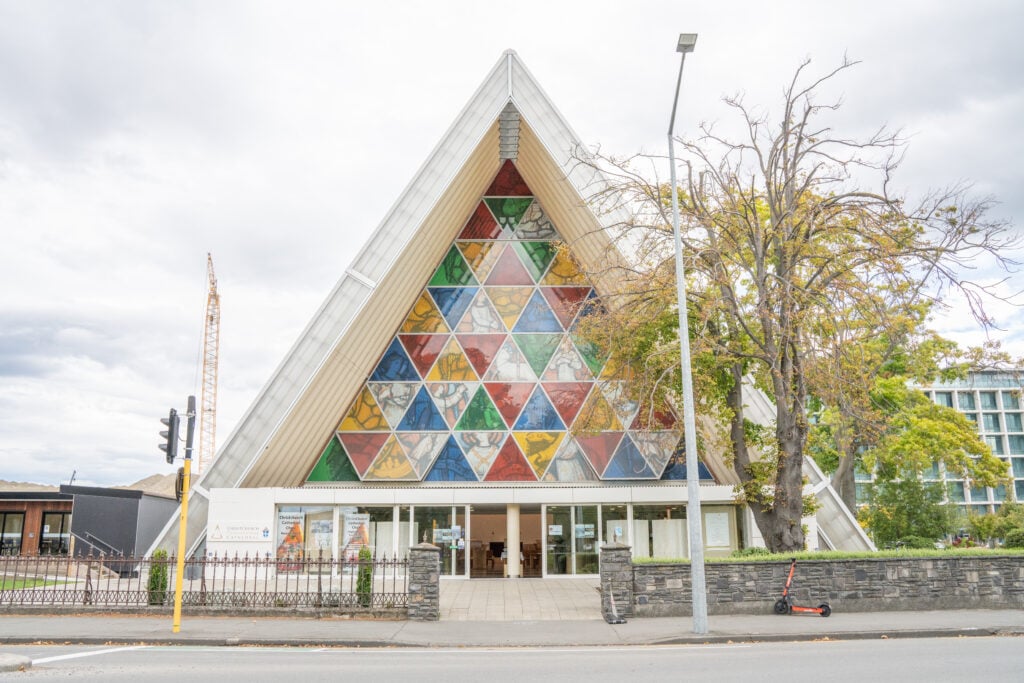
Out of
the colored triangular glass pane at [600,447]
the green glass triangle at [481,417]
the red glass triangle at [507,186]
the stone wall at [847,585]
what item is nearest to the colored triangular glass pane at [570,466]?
the colored triangular glass pane at [600,447]

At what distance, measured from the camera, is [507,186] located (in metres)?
25.2

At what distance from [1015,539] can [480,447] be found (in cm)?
1343

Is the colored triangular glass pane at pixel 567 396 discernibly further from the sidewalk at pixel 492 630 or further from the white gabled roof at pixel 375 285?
the sidewalk at pixel 492 630

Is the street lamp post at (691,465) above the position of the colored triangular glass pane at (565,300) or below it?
below

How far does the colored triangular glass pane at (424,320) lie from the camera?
24.2 meters

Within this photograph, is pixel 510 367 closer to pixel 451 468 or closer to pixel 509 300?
pixel 509 300

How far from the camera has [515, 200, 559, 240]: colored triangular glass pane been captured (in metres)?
25.0

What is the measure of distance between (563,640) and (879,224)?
980 cm

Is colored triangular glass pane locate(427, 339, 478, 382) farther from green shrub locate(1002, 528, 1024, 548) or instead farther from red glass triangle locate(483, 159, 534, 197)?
green shrub locate(1002, 528, 1024, 548)

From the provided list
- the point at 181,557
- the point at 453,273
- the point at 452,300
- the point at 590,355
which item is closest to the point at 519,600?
the point at 181,557

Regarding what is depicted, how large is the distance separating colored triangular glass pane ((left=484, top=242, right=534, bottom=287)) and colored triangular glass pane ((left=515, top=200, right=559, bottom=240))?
2.40ft

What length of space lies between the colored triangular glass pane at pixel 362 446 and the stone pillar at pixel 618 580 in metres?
11.0

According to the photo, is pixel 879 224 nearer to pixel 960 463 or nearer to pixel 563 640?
pixel 563 640

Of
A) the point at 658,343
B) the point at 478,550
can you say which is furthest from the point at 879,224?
the point at 478,550
